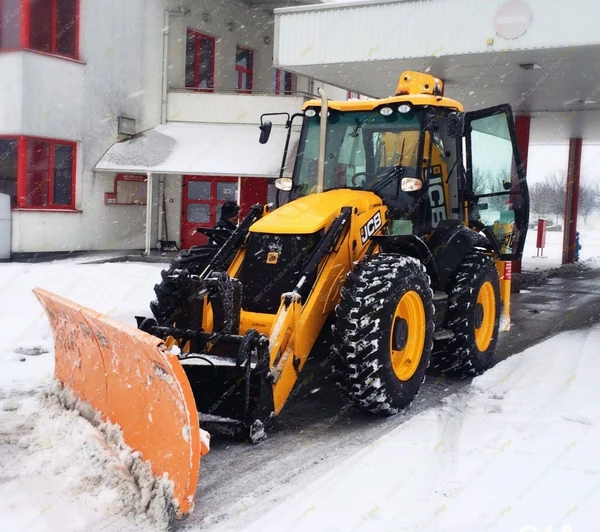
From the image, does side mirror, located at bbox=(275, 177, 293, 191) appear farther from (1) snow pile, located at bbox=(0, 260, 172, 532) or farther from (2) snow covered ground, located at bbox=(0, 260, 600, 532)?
(1) snow pile, located at bbox=(0, 260, 172, 532)

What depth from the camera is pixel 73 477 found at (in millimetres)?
4094

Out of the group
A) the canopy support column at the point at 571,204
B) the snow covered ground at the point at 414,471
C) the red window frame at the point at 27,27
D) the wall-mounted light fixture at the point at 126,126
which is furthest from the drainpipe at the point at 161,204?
the snow covered ground at the point at 414,471

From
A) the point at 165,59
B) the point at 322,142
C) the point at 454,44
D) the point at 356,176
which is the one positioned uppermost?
the point at 165,59

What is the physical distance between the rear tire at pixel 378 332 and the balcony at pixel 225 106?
1236 centimetres

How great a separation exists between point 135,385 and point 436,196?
347 cm

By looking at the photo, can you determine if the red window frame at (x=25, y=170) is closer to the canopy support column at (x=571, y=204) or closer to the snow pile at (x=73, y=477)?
the snow pile at (x=73, y=477)

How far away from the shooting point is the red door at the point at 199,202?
18.0 metres

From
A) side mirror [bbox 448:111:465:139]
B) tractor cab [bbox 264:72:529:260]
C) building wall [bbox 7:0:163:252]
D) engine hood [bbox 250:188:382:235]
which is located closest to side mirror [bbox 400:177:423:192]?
tractor cab [bbox 264:72:529:260]

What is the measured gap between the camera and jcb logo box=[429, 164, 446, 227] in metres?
6.41

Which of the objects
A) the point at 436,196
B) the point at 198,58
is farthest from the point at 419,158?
the point at 198,58

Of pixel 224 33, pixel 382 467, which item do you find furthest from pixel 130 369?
pixel 224 33

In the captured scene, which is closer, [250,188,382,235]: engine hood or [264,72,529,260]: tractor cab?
[250,188,382,235]: engine hood

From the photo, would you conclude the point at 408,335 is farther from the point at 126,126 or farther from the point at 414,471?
the point at 126,126

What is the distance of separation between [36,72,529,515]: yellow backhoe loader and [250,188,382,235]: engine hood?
0.02 meters
